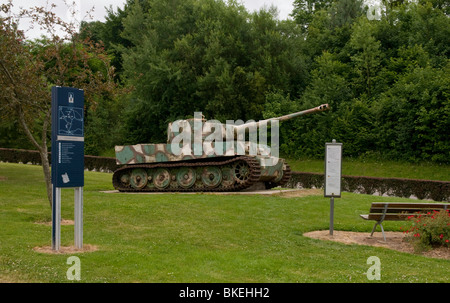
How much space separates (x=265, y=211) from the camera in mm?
14250

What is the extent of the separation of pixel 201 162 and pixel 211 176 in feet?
2.12

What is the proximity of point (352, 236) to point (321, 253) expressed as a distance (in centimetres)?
233

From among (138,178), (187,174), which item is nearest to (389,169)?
(187,174)

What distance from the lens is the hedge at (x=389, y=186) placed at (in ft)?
71.5

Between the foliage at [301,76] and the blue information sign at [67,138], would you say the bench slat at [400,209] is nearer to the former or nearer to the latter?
the blue information sign at [67,138]

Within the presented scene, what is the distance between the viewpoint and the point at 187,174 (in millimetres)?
20359

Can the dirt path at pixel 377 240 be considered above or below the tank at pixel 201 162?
below

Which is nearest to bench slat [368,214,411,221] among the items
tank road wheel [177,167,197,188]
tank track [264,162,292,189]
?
tank road wheel [177,167,197,188]

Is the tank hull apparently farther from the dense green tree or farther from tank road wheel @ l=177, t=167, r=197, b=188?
the dense green tree

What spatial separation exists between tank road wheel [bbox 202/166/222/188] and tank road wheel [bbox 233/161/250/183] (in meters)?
0.65

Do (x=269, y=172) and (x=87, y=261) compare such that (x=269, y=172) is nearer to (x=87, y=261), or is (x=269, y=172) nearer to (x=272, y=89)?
(x=87, y=261)

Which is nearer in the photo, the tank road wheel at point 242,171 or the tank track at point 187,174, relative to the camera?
the tank track at point 187,174

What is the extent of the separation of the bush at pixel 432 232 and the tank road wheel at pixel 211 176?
34.0 ft

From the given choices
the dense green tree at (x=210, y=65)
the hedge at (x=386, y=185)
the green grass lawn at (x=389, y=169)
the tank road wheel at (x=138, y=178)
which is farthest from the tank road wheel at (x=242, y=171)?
the dense green tree at (x=210, y=65)
